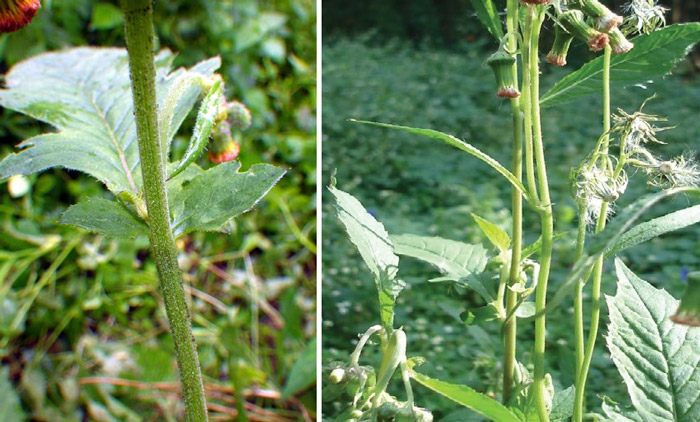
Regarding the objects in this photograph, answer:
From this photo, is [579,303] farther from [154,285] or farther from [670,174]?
[154,285]

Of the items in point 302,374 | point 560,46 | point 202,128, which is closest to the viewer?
point 202,128

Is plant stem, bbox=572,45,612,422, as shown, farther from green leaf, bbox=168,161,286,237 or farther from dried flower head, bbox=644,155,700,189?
green leaf, bbox=168,161,286,237

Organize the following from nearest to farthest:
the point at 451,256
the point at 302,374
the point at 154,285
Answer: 1. the point at 451,256
2. the point at 302,374
3. the point at 154,285

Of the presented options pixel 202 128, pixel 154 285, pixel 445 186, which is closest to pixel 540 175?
pixel 202 128

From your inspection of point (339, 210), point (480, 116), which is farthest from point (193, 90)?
point (480, 116)

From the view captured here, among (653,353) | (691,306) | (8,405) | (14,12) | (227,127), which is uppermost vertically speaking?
(14,12)

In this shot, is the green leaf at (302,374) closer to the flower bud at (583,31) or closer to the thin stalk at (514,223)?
the thin stalk at (514,223)

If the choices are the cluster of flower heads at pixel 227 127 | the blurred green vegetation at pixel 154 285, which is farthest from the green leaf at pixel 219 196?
the blurred green vegetation at pixel 154 285

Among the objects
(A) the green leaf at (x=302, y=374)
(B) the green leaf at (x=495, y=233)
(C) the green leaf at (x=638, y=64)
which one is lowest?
(A) the green leaf at (x=302, y=374)
